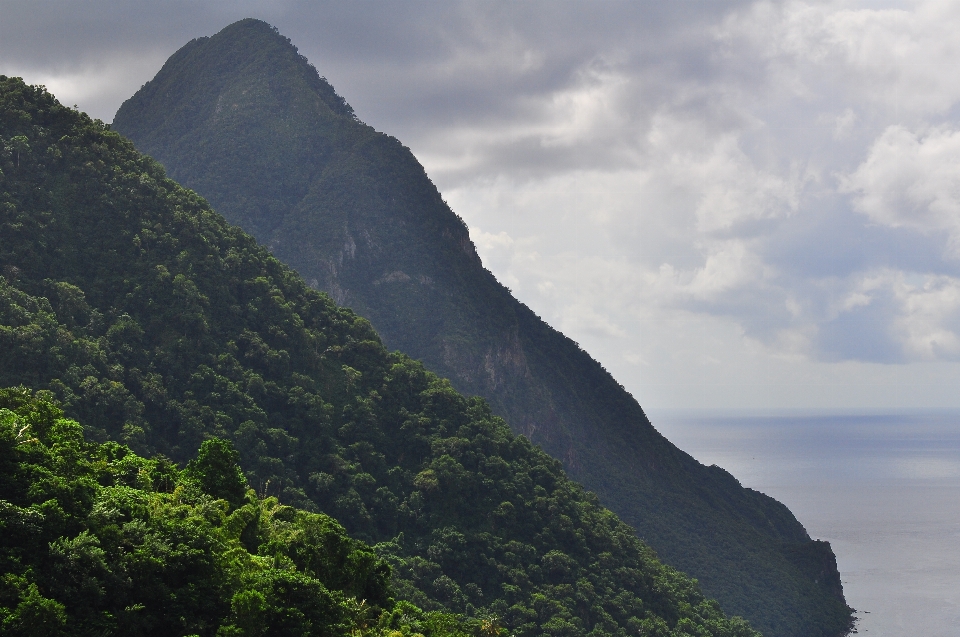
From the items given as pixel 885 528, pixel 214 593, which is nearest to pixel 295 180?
pixel 885 528

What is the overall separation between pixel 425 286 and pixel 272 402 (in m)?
75.2

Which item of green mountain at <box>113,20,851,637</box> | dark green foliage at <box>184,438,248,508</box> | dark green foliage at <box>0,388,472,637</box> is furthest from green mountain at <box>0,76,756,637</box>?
green mountain at <box>113,20,851,637</box>

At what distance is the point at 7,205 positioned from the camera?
6569 centimetres

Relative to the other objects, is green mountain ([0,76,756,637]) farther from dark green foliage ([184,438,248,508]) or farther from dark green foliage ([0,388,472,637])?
dark green foliage ([0,388,472,637])

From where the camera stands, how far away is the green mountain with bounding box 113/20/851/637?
121250 mm

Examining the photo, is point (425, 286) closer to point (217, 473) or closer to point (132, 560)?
point (217, 473)

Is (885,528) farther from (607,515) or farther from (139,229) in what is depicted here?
(139,229)

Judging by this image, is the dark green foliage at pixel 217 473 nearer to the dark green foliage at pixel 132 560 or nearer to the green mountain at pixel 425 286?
the dark green foliage at pixel 132 560

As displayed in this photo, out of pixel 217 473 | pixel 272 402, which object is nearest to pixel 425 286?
pixel 272 402

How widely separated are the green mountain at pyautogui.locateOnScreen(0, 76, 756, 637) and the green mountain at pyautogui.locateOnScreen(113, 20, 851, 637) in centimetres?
4150

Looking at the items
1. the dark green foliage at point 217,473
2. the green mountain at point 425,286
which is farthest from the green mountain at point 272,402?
the green mountain at point 425,286

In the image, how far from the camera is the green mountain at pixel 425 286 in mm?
121250

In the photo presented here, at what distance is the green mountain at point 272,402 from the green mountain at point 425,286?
4150 cm

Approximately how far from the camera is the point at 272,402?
68812 millimetres
